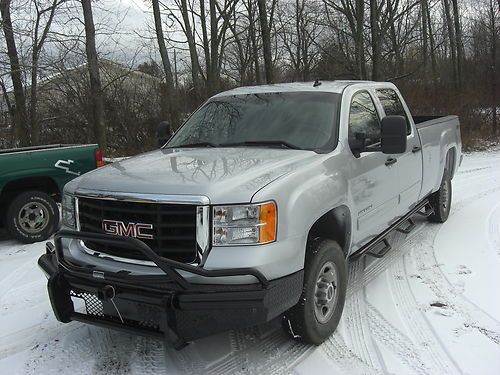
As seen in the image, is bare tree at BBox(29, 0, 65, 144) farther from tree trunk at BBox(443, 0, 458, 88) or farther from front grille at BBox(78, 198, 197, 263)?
tree trunk at BBox(443, 0, 458, 88)

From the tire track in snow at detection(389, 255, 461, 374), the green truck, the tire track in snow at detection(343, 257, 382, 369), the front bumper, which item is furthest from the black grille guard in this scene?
the green truck

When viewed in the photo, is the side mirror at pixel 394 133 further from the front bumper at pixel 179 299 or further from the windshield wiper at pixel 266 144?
the front bumper at pixel 179 299

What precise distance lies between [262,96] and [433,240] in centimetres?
301

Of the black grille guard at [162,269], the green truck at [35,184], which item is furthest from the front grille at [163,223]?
the green truck at [35,184]

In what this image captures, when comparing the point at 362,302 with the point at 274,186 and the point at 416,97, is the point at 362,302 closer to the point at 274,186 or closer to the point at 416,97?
the point at 274,186

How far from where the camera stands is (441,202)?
6.93 m

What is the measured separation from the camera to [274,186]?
310 centimetres

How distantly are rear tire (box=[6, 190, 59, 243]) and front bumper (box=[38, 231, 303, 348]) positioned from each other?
12.6ft

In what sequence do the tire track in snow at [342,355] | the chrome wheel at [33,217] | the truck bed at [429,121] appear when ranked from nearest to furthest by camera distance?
the tire track in snow at [342,355], the truck bed at [429,121], the chrome wheel at [33,217]

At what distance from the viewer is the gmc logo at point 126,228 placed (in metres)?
3.12

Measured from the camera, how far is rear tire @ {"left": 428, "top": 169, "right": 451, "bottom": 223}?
688 centimetres

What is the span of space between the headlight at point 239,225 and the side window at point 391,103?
283 cm

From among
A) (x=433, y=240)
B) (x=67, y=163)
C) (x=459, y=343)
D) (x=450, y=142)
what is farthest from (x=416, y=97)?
(x=459, y=343)

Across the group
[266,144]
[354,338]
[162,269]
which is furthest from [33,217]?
[354,338]
